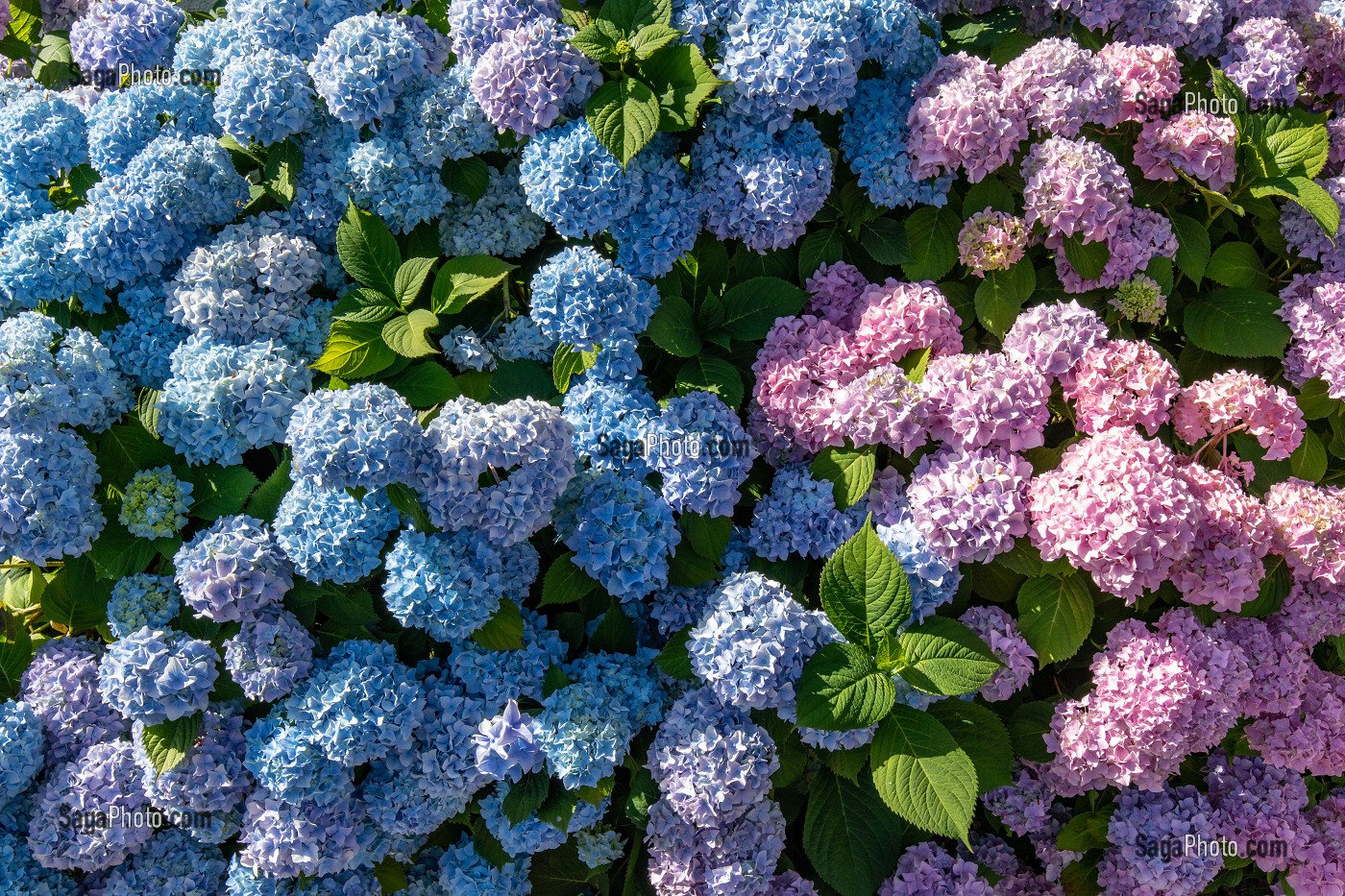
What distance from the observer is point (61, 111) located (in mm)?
3098

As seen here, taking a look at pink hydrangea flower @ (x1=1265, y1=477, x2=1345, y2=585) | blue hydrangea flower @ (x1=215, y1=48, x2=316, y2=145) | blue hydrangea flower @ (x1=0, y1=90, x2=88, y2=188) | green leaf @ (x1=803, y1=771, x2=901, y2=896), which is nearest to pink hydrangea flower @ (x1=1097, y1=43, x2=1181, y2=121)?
pink hydrangea flower @ (x1=1265, y1=477, x2=1345, y2=585)

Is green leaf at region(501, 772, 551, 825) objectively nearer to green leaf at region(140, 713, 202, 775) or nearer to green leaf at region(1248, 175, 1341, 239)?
green leaf at region(140, 713, 202, 775)

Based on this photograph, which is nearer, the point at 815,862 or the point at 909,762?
the point at 909,762

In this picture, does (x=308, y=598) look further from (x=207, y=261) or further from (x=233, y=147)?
(x=233, y=147)

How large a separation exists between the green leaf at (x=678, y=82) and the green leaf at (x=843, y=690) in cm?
154

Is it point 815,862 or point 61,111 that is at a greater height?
point 61,111

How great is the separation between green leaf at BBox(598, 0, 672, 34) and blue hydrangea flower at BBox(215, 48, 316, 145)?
0.91 meters

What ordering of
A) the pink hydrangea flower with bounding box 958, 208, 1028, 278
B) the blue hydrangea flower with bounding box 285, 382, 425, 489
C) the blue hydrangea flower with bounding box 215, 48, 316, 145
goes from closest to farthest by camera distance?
1. the blue hydrangea flower with bounding box 285, 382, 425, 489
2. the blue hydrangea flower with bounding box 215, 48, 316, 145
3. the pink hydrangea flower with bounding box 958, 208, 1028, 278

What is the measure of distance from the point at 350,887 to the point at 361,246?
71.2 inches

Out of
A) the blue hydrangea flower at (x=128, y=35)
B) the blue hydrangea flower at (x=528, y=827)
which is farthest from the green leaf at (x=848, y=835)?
the blue hydrangea flower at (x=128, y=35)

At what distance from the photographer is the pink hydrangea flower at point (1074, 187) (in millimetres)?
2855

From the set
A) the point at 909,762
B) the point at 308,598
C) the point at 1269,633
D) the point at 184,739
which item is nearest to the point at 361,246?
the point at 308,598

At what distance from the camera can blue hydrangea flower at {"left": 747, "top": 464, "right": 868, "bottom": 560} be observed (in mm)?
2805

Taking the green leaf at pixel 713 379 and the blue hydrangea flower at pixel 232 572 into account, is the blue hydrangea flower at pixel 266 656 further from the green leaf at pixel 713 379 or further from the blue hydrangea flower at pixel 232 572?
the green leaf at pixel 713 379
